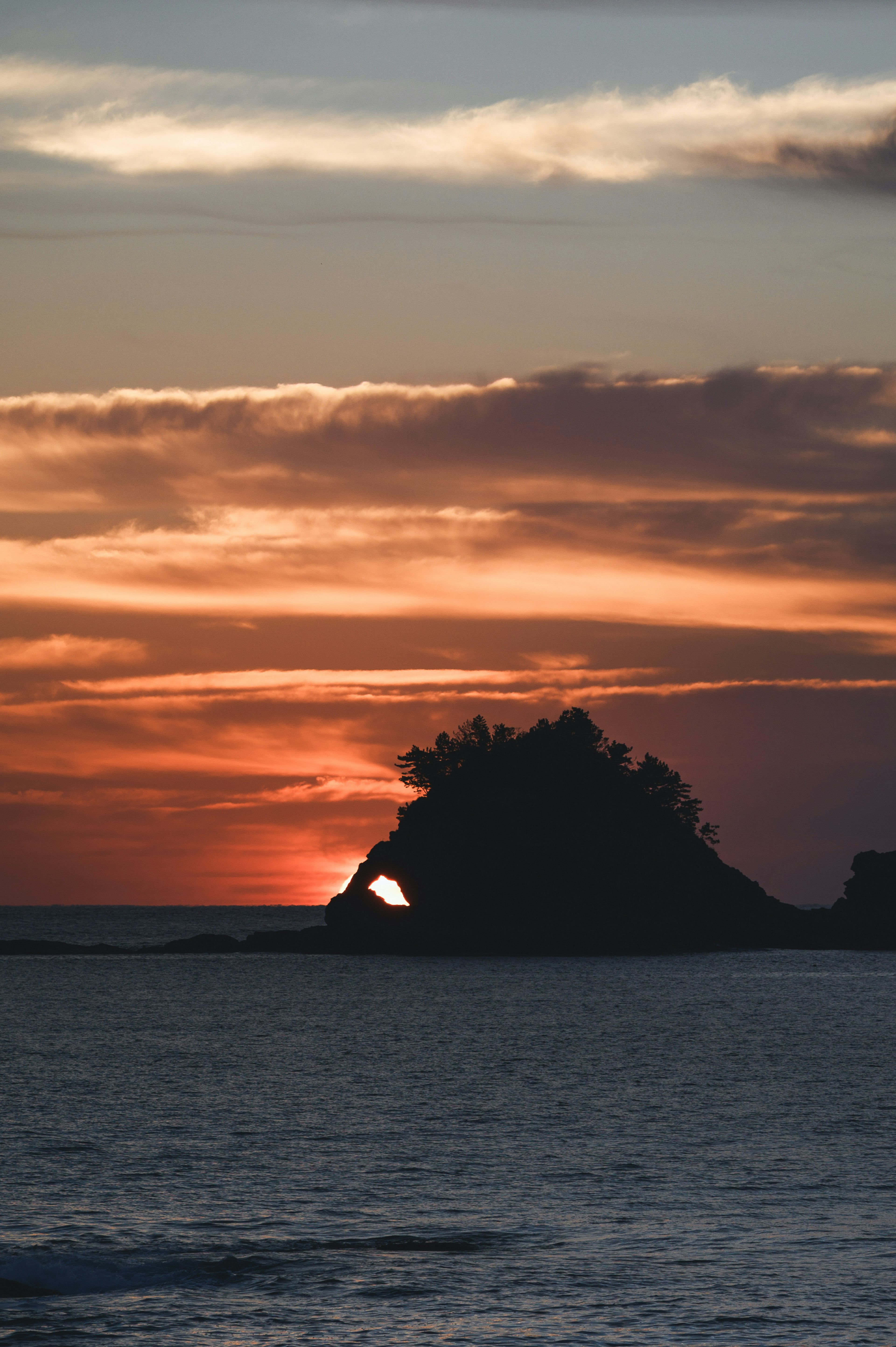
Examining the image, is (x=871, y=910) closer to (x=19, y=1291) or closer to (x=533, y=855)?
(x=533, y=855)

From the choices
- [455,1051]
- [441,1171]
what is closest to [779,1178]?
[441,1171]

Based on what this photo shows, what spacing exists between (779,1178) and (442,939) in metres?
132

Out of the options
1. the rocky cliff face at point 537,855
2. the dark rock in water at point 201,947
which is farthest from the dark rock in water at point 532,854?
the dark rock in water at point 201,947

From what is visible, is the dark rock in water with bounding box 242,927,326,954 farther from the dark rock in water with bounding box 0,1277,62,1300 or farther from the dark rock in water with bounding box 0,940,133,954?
the dark rock in water with bounding box 0,1277,62,1300

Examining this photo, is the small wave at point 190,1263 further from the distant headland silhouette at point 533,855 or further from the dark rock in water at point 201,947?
the dark rock in water at point 201,947

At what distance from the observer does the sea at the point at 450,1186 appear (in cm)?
2408

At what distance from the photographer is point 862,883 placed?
19000cm

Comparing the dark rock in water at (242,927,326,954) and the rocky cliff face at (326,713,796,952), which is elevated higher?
the rocky cliff face at (326,713,796,952)

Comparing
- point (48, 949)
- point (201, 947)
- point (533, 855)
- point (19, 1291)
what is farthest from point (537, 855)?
point (19, 1291)

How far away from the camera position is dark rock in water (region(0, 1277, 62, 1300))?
25141 mm

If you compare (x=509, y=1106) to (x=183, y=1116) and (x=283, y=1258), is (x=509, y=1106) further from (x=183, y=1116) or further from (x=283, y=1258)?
(x=283, y=1258)

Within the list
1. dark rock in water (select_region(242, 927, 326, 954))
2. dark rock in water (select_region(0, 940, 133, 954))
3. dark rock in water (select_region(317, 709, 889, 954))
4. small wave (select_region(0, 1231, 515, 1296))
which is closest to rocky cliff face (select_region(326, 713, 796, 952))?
dark rock in water (select_region(317, 709, 889, 954))

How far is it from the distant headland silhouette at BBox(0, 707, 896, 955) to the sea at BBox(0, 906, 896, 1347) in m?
80.9

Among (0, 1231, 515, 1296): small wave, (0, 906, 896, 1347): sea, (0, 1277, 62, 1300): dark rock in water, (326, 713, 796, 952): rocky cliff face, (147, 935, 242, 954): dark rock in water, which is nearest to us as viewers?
(0, 906, 896, 1347): sea
